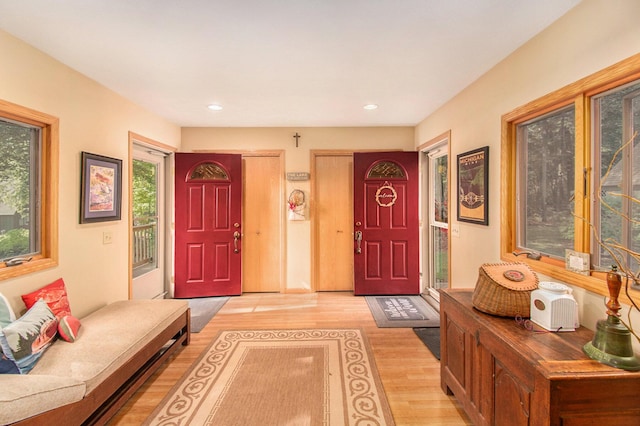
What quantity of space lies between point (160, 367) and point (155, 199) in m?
2.40

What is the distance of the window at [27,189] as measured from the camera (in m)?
2.03

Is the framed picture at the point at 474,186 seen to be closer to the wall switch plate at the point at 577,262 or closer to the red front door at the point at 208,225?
the wall switch plate at the point at 577,262

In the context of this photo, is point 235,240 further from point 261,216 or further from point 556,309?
point 556,309

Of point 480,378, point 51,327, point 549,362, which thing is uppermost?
point 549,362

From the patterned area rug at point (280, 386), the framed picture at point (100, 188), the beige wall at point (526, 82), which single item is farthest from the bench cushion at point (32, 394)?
the beige wall at point (526, 82)

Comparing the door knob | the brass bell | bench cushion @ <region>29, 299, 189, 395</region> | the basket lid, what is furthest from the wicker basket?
the door knob

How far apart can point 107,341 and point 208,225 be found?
2.35m

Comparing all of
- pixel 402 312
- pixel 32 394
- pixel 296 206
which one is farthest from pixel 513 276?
pixel 296 206

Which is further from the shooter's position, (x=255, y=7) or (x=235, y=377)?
(x=235, y=377)

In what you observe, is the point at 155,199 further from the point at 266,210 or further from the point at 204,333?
the point at 204,333

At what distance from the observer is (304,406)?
1961 millimetres

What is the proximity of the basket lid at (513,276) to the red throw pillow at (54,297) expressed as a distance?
9.51 ft

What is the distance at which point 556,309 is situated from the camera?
4.70 feet

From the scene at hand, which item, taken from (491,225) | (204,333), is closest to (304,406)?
(204,333)
